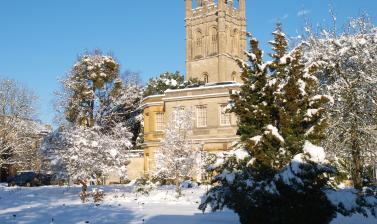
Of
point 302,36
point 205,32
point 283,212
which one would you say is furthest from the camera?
point 205,32

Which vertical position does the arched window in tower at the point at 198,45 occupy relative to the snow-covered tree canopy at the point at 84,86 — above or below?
above

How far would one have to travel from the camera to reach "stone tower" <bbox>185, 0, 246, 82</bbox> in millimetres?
66125

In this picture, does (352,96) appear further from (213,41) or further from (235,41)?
(235,41)

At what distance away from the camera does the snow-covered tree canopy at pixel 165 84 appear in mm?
52225

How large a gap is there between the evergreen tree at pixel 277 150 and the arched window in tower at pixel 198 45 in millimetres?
56964

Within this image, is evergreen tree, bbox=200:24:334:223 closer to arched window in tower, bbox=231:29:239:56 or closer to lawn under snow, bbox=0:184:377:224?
lawn under snow, bbox=0:184:377:224

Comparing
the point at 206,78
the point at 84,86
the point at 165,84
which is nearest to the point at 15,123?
the point at 84,86

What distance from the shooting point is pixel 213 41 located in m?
68.4

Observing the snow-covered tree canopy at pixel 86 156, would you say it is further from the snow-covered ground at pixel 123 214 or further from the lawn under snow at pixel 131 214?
the lawn under snow at pixel 131 214

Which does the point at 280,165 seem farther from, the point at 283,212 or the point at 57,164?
the point at 57,164

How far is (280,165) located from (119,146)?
17.7 meters

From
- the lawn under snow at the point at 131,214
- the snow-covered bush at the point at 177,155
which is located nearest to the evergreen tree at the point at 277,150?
the lawn under snow at the point at 131,214

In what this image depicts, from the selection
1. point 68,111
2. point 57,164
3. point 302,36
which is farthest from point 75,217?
point 68,111

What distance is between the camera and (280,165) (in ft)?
36.1
